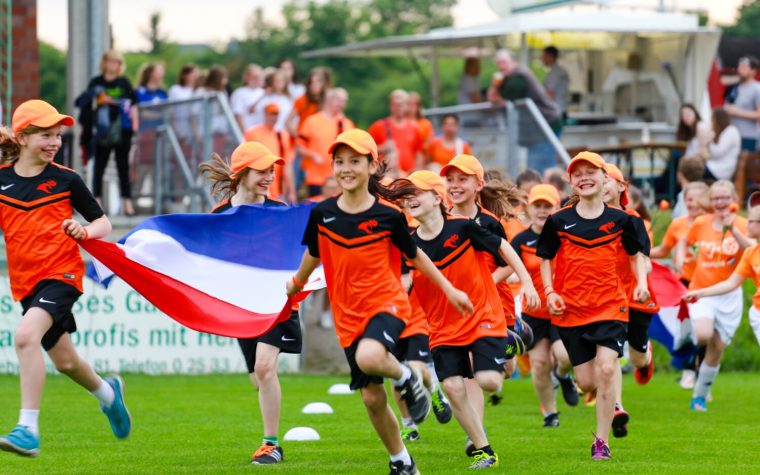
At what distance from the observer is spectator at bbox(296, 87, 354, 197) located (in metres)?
18.8

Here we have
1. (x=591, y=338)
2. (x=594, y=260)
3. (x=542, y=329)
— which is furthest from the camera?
(x=542, y=329)

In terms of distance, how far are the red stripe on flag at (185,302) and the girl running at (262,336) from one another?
16 cm

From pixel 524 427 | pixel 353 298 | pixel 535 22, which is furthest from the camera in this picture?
pixel 535 22

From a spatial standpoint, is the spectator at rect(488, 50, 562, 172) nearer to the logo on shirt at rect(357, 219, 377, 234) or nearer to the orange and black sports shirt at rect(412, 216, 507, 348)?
the orange and black sports shirt at rect(412, 216, 507, 348)

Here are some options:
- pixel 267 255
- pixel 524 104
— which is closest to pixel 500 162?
pixel 524 104

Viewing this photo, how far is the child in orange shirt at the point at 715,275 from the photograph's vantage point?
13.8m

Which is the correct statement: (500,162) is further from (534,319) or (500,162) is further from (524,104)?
(534,319)

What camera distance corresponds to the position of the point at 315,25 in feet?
283

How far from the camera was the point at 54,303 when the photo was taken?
9.14 meters

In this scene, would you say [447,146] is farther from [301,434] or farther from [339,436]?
[301,434]

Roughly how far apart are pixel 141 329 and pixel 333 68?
60.1 m

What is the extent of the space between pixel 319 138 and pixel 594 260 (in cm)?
885

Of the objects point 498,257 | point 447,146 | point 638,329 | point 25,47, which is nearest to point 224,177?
point 498,257

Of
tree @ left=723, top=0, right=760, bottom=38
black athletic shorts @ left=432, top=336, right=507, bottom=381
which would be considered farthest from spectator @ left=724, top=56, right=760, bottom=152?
tree @ left=723, top=0, right=760, bottom=38
